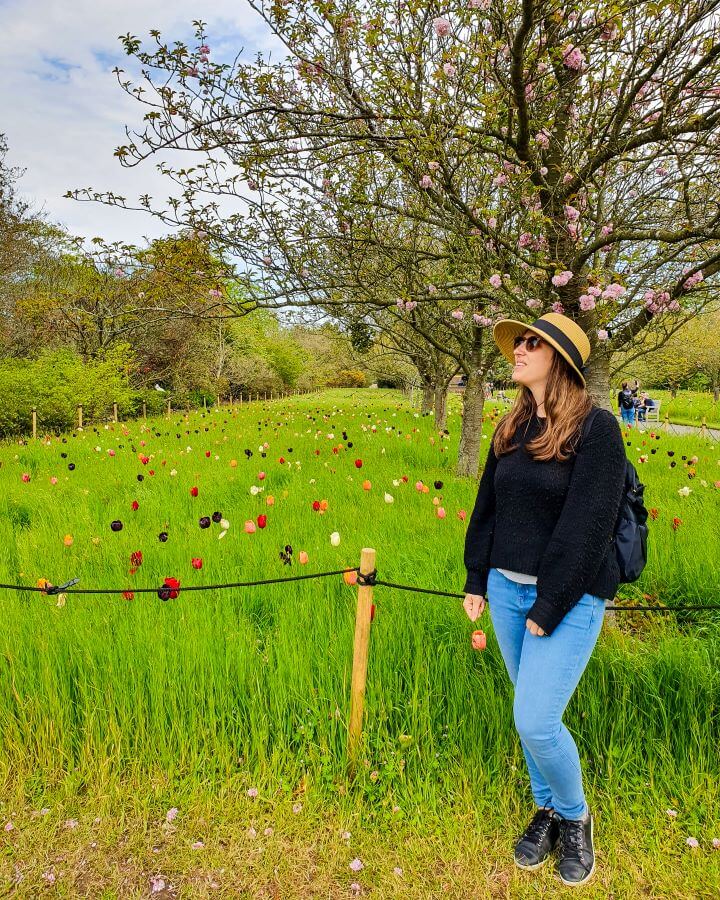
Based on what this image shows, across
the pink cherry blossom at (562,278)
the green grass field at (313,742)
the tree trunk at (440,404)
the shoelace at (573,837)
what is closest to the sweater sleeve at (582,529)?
the shoelace at (573,837)

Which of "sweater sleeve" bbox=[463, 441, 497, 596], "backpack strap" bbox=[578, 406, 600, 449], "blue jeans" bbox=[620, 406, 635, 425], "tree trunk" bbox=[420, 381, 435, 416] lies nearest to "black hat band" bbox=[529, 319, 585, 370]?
"backpack strap" bbox=[578, 406, 600, 449]

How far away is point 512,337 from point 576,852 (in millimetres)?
2102

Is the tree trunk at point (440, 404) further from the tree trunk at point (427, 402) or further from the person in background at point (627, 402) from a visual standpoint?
the person in background at point (627, 402)

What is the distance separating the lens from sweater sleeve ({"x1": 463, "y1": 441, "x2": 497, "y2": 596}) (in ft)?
6.88

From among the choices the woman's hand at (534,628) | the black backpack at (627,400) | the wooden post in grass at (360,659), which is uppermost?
the black backpack at (627,400)

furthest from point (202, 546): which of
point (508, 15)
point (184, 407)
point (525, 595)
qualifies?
point (184, 407)

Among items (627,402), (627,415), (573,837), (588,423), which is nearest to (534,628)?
(588,423)

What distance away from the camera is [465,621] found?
9.88 ft

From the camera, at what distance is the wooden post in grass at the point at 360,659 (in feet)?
7.64

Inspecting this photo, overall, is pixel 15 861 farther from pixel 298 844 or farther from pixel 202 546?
pixel 202 546

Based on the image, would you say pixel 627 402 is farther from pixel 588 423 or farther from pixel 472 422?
pixel 588 423

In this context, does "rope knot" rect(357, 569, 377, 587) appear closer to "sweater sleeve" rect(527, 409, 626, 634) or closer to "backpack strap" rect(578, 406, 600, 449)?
"sweater sleeve" rect(527, 409, 626, 634)

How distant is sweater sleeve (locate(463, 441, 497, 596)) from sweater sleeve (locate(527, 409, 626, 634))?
1.17 ft

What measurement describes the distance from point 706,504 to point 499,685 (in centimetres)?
379
